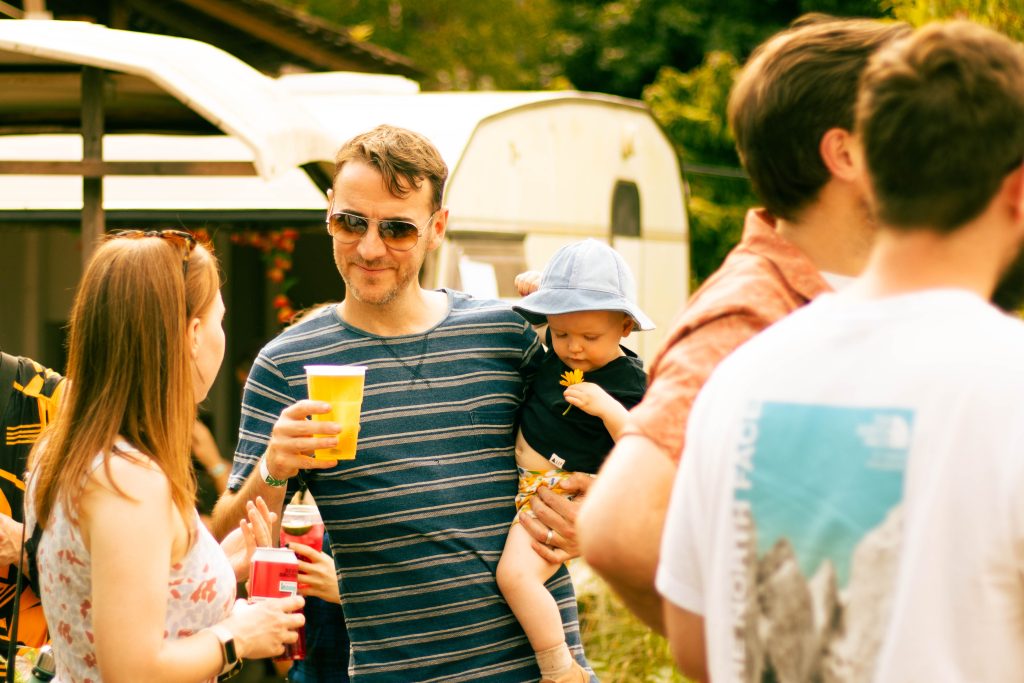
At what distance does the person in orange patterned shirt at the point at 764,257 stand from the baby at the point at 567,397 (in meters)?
0.98

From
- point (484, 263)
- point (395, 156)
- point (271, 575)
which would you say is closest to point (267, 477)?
point (271, 575)

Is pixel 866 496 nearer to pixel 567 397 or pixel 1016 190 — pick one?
pixel 1016 190

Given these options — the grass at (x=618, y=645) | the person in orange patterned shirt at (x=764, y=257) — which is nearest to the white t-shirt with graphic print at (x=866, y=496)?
the person in orange patterned shirt at (x=764, y=257)

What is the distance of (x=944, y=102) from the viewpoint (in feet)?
5.00

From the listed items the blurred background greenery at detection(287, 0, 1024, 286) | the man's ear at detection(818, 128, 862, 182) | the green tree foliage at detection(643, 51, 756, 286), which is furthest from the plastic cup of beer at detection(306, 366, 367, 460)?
the green tree foliage at detection(643, 51, 756, 286)

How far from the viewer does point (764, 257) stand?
2006mm

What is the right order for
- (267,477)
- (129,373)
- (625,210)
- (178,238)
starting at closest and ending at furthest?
(129,373)
(178,238)
(267,477)
(625,210)

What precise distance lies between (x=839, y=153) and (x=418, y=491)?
1436 mm

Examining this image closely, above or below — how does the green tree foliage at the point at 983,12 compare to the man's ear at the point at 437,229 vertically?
above

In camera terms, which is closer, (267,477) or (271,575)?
(271,575)

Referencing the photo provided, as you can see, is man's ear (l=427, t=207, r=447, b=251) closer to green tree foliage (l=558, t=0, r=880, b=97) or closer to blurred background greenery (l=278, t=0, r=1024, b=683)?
blurred background greenery (l=278, t=0, r=1024, b=683)

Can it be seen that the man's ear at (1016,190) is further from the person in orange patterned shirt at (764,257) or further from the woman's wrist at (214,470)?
the woman's wrist at (214,470)

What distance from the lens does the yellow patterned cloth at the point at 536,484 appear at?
303cm

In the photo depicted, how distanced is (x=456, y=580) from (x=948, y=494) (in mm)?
1693
